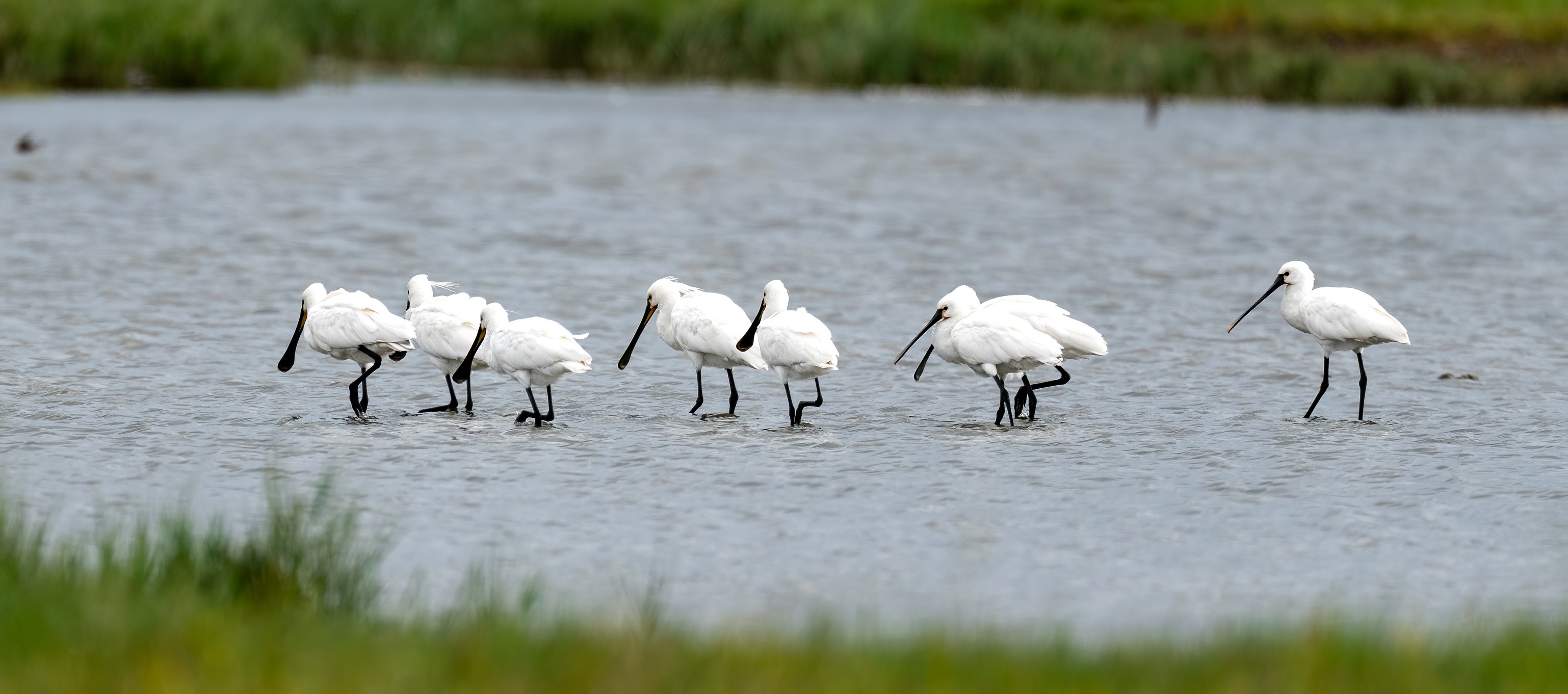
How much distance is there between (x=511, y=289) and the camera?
55.2 ft

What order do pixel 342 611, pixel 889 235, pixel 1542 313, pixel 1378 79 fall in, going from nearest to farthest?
pixel 342 611 < pixel 1542 313 < pixel 889 235 < pixel 1378 79

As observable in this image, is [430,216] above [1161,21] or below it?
below

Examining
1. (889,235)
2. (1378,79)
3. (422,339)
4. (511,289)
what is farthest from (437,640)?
(1378,79)

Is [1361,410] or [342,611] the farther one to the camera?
[1361,410]

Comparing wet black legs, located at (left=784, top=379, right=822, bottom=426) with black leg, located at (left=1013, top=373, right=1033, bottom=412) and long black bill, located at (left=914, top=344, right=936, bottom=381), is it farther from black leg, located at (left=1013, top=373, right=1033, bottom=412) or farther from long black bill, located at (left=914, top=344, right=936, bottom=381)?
black leg, located at (left=1013, top=373, right=1033, bottom=412)

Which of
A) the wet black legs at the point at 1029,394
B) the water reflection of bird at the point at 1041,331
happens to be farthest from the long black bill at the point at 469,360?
the wet black legs at the point at 1029,394

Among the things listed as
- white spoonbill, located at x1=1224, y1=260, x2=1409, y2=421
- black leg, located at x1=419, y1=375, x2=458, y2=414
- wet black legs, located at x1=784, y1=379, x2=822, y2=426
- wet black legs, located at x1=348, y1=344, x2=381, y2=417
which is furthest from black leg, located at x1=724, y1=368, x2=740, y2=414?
white spoonbill, located at x1=1224, y1=260, x2=1409, y2=421

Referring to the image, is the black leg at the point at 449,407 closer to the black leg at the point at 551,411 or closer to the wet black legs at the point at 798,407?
the black leg at the point at 551,411

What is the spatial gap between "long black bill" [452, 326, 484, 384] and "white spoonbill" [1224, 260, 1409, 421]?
→ 4.49 meters

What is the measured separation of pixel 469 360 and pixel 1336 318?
4.77 metres

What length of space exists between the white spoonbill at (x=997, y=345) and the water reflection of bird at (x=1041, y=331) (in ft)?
0.04

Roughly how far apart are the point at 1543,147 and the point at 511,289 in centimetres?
2223

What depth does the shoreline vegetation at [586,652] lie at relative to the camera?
5.17m

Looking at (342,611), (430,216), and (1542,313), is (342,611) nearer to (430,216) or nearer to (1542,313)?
(1542,313)
